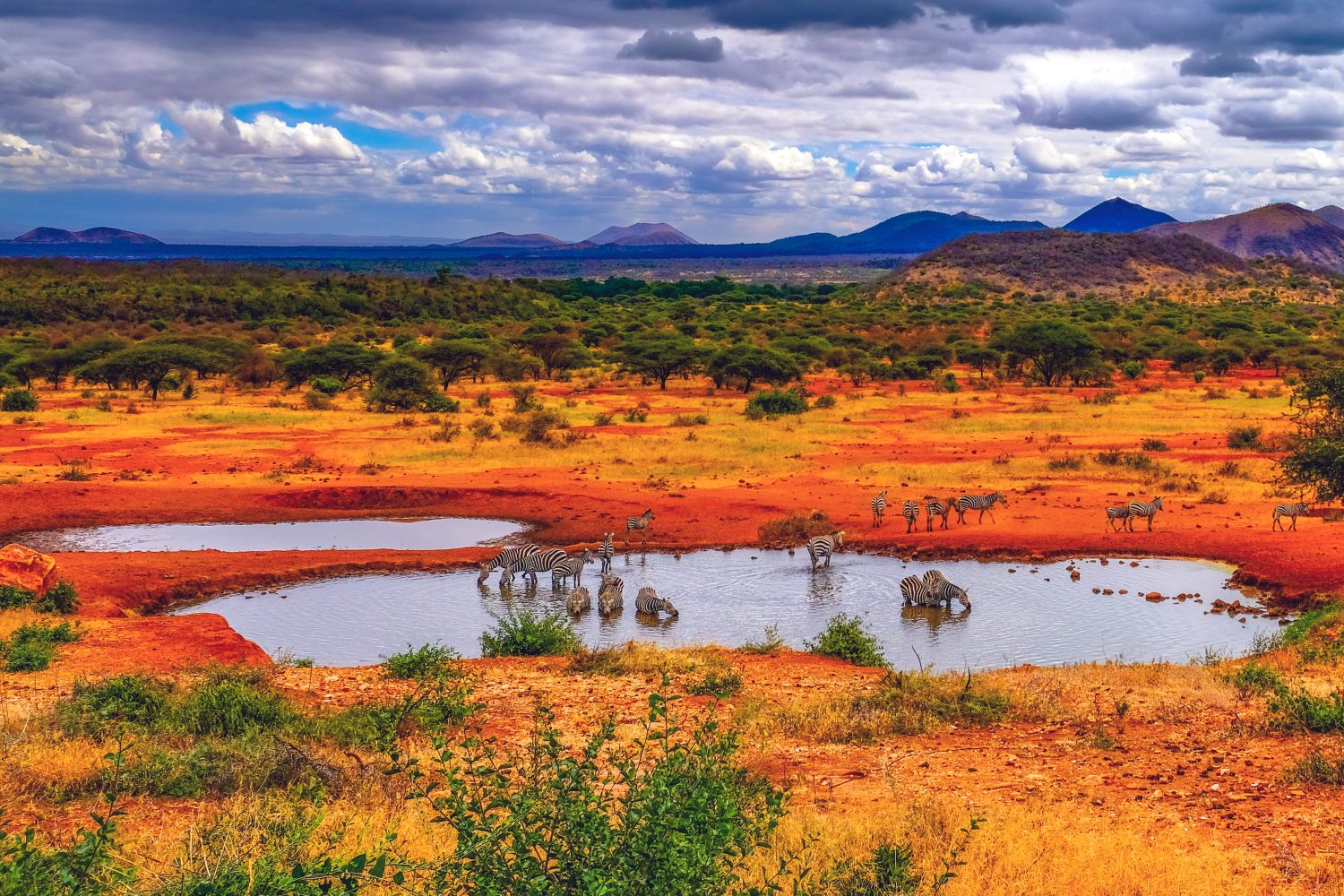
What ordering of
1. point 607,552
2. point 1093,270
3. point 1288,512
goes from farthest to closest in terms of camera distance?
1. point 1093,270
2. point 1288,512
3. point 607,552

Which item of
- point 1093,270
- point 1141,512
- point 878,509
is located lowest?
point 878,509

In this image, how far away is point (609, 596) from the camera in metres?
16.7

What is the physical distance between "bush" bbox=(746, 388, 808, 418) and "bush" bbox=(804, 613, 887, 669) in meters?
24.9

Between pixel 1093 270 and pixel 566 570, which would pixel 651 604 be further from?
pixel 1093 270

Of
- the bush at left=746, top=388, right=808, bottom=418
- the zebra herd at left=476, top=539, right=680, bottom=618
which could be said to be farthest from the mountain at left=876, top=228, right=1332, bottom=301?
the zebra herd at left=476, top=539, right=680, bottom=618

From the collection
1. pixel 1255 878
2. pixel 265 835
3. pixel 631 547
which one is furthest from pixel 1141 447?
pixel 265 835

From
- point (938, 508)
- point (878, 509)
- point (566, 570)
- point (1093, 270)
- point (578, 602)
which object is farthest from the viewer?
point (1093, 270)

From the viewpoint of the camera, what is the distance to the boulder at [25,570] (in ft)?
49.6

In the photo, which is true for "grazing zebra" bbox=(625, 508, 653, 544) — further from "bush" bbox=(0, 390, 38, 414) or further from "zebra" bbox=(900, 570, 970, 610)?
"bush" bbox=(0, 390, 38, 414)

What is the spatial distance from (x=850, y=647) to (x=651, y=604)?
3.42 m

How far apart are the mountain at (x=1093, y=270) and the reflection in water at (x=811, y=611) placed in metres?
99.9

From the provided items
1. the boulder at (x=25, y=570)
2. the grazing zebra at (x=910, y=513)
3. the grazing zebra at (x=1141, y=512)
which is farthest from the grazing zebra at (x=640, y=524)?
the boulder at (x=25, y=570)

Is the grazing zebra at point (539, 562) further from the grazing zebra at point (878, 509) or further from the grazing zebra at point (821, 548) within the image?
the grazing zebra at point (878, 509)

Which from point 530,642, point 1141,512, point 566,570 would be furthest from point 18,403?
point 1141,512
